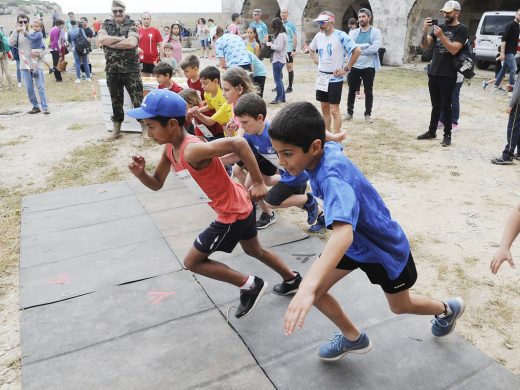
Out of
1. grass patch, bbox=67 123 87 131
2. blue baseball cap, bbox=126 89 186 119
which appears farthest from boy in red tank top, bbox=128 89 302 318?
grass patch, bbox=67 123 87 131

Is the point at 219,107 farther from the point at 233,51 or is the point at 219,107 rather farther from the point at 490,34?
the point at 490,34

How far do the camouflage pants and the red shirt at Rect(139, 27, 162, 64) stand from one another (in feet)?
7.25

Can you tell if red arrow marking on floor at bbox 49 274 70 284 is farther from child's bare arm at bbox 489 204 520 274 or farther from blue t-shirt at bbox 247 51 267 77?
blue t-shirt at bbox 247 51 267 77

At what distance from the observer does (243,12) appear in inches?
981

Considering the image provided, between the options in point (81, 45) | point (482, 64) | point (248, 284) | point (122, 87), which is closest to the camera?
point (248, 284)

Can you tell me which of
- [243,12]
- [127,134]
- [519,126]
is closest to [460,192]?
[519,126]

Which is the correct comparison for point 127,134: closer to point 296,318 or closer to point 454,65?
point 454,65

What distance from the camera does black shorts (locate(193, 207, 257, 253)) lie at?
8.93ft

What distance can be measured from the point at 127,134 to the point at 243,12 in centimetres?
1918

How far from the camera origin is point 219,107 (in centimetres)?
507

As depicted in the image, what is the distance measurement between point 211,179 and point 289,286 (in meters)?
1.02

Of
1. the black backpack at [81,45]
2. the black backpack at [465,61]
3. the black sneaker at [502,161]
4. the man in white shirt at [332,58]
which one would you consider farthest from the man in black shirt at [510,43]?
the black backpack at [81,45]

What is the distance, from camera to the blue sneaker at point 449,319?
258cm

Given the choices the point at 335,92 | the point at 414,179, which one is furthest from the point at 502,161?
the point at 335,92
